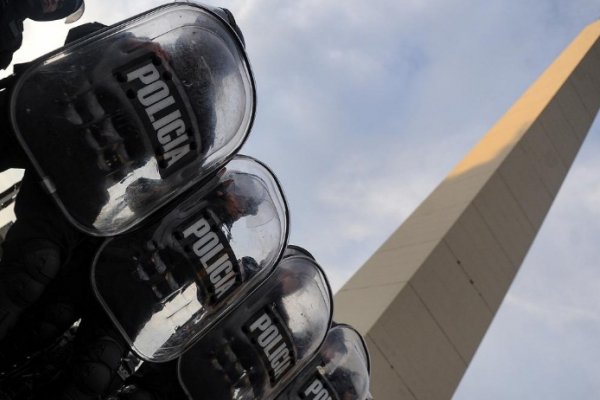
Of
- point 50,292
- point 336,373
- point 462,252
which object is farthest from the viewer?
point 462,252

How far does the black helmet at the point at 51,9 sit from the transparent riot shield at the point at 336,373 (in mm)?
1619

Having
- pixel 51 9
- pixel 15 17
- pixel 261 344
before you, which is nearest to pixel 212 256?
pixel 261 344

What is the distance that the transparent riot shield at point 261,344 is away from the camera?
7.30 feet

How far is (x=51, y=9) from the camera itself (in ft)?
9.48

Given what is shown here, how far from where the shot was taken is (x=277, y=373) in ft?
7.68

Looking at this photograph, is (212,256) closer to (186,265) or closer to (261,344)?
(186,265)

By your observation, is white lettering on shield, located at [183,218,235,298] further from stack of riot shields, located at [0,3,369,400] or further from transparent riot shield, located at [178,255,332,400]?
transparent riot shield, located at [178,255,332,400]

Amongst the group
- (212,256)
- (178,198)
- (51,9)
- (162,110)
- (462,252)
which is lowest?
(462,252)

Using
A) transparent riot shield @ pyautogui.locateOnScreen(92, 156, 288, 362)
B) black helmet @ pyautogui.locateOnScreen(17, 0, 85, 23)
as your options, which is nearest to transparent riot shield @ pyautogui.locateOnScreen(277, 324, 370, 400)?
transparent riot shield @ pyautogui.locateOnScreen(92, 156, 288, 362)

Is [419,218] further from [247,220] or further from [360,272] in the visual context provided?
[247,220]

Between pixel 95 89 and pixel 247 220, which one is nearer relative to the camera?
pixel 95 89

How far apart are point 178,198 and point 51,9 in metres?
1.28

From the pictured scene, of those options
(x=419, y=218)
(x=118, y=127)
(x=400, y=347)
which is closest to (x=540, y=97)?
(x=419, y=218)

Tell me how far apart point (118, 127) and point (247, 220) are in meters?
0.59
